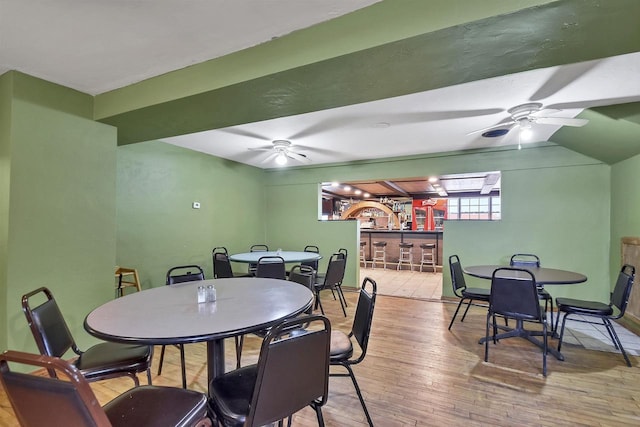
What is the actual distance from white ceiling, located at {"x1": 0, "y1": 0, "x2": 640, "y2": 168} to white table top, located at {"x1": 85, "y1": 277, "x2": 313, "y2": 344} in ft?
5.31

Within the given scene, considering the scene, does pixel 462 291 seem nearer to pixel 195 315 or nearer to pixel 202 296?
pixel 202 296

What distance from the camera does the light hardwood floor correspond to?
195 cm

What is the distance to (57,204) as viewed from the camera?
257cm

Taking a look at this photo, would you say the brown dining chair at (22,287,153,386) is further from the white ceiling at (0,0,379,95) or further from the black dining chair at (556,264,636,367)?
the black dining chair at (556,264,636,367)

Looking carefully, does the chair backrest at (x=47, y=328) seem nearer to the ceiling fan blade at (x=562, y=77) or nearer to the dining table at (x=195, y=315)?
the dining table at (x=195, y=315)

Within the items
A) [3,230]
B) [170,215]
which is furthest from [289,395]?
[170,215]

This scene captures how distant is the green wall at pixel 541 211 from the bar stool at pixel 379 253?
3.15 metres

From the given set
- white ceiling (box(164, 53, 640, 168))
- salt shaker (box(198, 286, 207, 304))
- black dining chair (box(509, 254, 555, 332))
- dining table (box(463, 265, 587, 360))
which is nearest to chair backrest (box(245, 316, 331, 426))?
salt shaker (box(198, 286, 207, 304))

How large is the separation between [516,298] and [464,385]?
92 centimetres

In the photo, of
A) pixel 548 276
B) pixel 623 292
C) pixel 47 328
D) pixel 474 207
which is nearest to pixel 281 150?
pixel 47 328

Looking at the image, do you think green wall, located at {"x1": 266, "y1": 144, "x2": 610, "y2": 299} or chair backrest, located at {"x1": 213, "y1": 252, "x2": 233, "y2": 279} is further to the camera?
green wall, located at {"x1": 266, "y1": 144, "x2": 610, "y2": 299}

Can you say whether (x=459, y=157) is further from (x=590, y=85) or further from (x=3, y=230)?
(x=3, y=230)

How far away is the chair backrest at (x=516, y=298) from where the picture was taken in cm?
259

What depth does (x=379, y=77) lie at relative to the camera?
187cm
